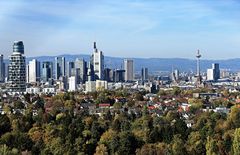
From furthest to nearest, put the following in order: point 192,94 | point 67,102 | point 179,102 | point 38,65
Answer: point 38,65 → point 192,94 → point 179,102 → point 67,102

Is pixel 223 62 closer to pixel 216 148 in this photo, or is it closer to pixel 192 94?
pixel 192 94

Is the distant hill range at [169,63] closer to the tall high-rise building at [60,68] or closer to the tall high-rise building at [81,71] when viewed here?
the tall high-rise building at [60,68]

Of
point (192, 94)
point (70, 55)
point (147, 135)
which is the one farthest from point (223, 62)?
point (147, 135)

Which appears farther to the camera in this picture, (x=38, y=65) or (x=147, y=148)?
(x=38, y=65)

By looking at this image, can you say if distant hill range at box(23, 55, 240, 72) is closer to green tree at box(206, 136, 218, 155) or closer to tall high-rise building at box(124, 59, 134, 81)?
tall high-rise building at box(124, 59, 134, 81)

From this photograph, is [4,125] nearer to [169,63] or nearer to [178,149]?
[178,149]

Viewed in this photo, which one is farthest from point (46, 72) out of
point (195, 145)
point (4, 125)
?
point (195, 145)

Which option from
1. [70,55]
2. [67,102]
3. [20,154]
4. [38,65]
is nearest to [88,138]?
[20,154]

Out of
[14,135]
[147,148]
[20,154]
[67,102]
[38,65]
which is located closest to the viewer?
[20,154]

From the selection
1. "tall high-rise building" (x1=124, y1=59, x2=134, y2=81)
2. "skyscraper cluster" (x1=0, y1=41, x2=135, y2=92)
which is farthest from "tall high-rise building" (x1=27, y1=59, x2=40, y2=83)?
"tall high-rise building" (x1=124, y1=59, x2=134, y2=81)

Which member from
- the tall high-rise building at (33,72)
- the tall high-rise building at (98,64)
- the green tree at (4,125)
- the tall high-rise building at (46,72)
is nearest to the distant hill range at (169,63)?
the tall high-rise building at (33,72)
